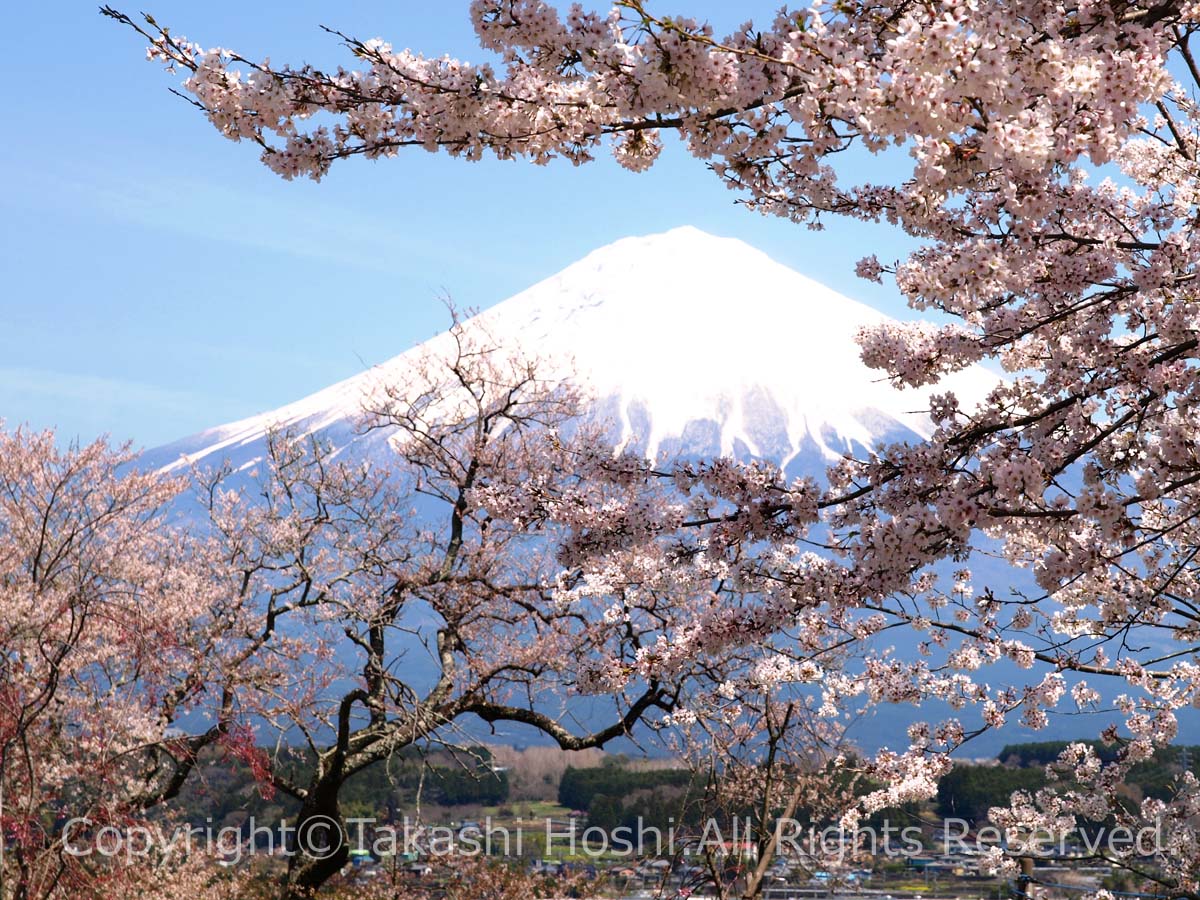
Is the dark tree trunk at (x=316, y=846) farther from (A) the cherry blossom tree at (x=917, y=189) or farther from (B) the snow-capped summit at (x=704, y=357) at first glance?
(B) the snow-capped summit at (x=704, y=357)

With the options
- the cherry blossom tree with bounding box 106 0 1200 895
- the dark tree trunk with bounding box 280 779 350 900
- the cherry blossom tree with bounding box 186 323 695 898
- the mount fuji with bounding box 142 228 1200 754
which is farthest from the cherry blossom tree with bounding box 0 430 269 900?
the mount fuji with bounding box 142 228 1200 754

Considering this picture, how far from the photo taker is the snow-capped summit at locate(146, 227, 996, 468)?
87.6m

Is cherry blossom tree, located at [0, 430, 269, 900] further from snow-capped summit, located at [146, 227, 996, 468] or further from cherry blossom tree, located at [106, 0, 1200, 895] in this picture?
snow-capped summit, located at [146, 227, 996, 468]

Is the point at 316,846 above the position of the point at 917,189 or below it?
below

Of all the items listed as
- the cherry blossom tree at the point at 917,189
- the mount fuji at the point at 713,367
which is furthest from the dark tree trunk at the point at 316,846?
the mount fuji at the point at 713,367

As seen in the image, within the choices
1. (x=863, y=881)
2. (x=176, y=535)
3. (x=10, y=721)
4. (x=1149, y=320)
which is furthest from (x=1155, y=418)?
(x=176, y=535)

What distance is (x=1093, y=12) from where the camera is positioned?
2480mm

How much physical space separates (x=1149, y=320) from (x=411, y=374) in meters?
10.9

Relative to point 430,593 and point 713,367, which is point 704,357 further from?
point 430,593

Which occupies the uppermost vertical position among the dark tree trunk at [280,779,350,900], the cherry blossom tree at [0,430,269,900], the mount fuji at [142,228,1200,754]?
the mount fuji at [142,228,1200,754]

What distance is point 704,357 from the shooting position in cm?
11362

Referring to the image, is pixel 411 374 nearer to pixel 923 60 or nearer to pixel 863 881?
pixel 863 881

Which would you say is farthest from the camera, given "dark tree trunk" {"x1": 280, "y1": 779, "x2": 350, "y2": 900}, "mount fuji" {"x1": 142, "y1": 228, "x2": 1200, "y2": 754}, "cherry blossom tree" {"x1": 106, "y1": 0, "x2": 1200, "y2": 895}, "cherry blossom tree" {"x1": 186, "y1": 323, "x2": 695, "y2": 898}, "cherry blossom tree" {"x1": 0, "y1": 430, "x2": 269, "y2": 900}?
"mount fuji" {"x1": 142, "y1": 228, "x2": 1200, "y2": 754}

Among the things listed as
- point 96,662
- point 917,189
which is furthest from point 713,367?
point 917,189
